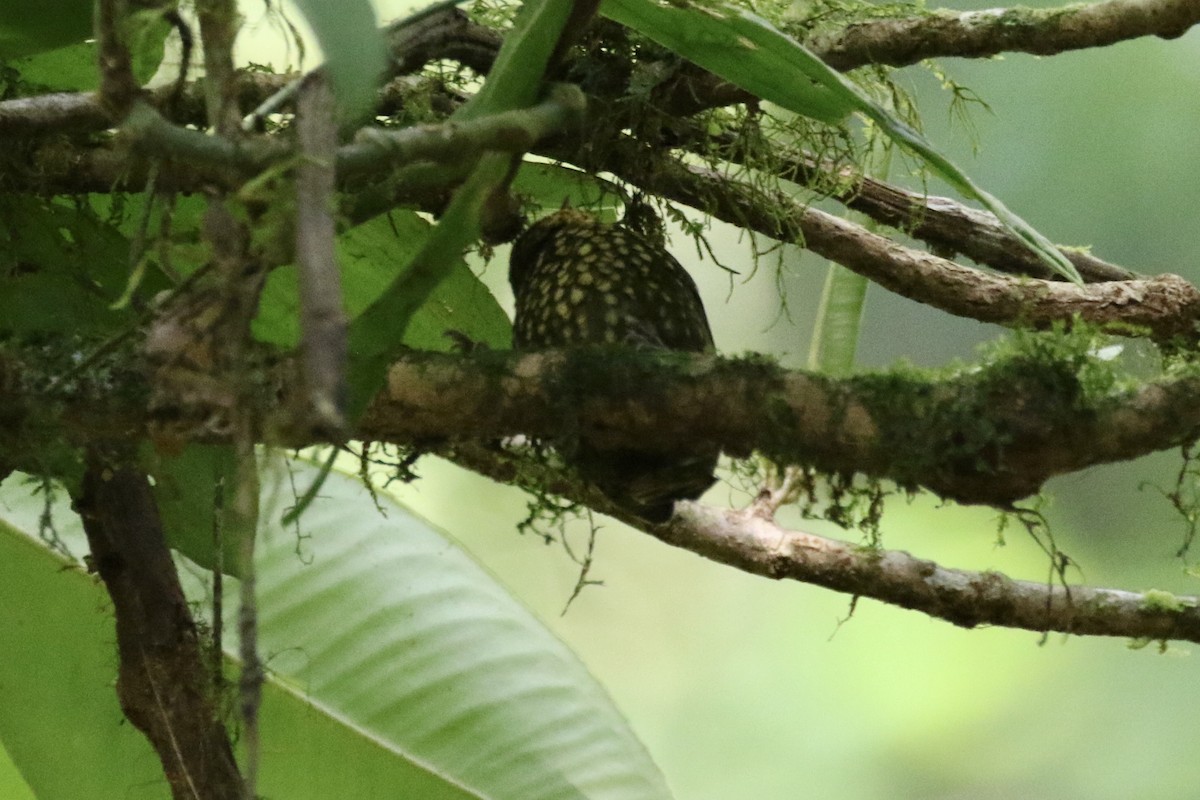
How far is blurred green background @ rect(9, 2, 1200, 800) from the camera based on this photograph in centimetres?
150

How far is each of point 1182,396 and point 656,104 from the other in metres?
0.39

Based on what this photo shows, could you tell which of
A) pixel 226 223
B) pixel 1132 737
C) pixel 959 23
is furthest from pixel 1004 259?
pixel 1132 737

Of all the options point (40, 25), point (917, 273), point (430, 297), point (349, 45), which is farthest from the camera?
point (917, 273)

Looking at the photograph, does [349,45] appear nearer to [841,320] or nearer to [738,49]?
[738,49]

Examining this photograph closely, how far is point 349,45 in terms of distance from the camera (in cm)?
32

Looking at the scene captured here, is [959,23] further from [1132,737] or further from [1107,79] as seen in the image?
[1132,737]

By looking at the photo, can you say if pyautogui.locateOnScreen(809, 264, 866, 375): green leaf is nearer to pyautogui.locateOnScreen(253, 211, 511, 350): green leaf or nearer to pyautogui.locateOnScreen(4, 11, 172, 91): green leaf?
pyautogui.locateOnScreen(253, 211, 511, 350): green leaf

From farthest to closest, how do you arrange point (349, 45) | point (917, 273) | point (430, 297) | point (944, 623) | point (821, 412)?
point (944, 623), point (917, 273), point (430, 297), point (821, 412), point (349, 45)

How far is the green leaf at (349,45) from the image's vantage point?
1.05 ft

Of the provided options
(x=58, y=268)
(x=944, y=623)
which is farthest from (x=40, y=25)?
(x=944, y=623)

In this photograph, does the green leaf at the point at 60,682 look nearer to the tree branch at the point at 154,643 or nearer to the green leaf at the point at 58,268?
the tree branch at the point at 154,643

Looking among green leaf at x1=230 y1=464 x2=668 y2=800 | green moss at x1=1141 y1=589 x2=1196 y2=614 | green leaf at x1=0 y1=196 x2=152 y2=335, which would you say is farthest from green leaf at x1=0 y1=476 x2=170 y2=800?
green moss at x1=1141 y1=589 x2=1196 y2=614

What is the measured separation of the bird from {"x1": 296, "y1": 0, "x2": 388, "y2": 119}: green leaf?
0.26 meters

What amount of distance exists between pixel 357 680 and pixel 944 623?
3.59 ft
